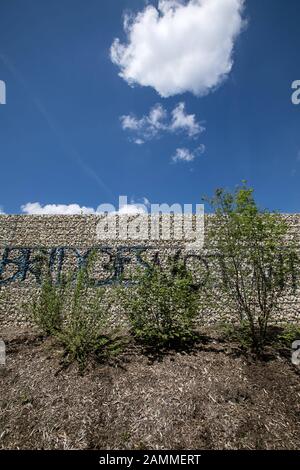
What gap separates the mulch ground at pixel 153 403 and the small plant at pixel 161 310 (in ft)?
1.53

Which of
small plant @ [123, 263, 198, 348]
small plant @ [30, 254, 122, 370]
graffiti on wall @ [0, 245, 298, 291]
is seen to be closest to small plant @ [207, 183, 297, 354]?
small plant @ [123, 263, 198, 348]

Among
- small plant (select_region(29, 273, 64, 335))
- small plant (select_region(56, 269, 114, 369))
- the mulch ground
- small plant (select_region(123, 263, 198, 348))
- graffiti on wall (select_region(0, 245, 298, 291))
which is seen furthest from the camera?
graffiti on wall (select_region(0, 245, 298, 291))

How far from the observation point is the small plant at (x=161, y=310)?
515cm

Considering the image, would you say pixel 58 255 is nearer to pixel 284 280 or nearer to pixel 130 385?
pixel 130 385

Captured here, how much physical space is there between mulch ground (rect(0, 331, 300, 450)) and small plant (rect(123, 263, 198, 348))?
467mm

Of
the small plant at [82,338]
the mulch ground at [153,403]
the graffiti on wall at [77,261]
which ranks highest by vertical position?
the graffiti on wall at [77,261]

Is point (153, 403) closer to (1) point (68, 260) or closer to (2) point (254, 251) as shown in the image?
(2) point (254, 251)

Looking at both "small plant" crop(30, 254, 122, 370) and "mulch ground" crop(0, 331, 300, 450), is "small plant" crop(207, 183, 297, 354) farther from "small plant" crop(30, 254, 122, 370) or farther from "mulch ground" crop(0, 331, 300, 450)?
"small plant" crop(30, 254, 122, 370)

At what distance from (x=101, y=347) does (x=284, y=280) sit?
11.7 feet

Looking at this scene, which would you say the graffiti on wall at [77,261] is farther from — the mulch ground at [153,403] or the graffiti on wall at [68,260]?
the mulch ground at [153,403]

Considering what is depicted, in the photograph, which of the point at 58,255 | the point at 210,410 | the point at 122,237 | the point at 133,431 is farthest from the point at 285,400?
the point at 58,255

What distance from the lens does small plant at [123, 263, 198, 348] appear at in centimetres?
515

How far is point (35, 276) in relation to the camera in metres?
8.81

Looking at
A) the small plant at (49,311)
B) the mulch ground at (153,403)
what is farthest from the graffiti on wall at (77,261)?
the mulch ground at (153,403)
